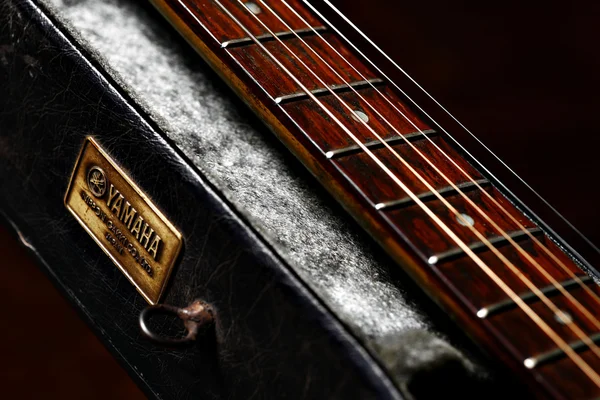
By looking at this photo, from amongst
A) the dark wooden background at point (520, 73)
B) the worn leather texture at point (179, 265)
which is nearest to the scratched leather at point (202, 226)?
the worn leather texture at point (179, 265)

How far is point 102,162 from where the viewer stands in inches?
26.8

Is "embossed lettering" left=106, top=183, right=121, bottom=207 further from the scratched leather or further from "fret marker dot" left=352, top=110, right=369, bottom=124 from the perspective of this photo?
"fret marker dot" left=352, top=110, right=369, bottom=124

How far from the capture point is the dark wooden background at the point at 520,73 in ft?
4.51

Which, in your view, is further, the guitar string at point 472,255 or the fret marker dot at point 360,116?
the fret marker dot at point 360,116

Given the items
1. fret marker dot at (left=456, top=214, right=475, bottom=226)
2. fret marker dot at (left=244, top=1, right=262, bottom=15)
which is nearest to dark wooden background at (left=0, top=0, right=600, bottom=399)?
fret marker dot at (left=244, top=1, right=262, bottom=15)

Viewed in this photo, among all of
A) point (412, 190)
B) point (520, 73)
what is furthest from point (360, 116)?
point (520, 73)

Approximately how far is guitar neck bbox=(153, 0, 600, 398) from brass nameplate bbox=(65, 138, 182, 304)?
12cm

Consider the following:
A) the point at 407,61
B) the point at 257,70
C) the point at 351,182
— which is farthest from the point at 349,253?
the point at 407,61

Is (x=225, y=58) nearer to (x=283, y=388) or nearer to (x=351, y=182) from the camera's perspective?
(x=351, y=182)

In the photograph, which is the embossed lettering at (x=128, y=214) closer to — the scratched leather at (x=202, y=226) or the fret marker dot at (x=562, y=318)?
the scratched leather at (x=202, y=226)

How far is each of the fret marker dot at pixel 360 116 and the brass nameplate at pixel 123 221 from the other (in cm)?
18

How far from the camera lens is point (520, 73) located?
1406 millimetres

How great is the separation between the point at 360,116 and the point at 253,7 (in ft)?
0.57

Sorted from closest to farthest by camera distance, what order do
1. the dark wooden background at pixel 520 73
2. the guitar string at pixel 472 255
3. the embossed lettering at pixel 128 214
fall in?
1. the guitar string at pixel 472 255
2. the embossed lettering at pixel 128 214
3. the dark wooden background at pixel 520 73
